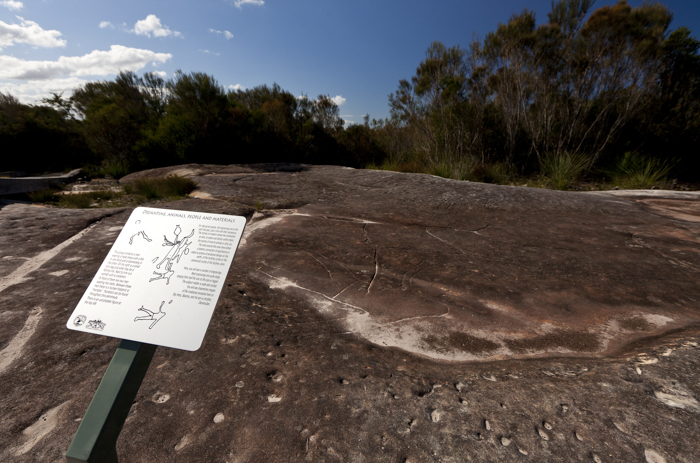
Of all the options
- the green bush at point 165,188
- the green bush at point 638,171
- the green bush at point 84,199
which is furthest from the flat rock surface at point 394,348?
the green bush at point 638,171

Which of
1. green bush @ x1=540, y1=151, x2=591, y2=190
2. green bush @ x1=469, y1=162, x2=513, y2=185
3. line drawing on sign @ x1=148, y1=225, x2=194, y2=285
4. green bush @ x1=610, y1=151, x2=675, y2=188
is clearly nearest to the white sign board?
line drawing on sign @ x1=148, y1=225, x2=194, y2=285

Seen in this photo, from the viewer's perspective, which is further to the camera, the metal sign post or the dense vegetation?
the dense vegetation

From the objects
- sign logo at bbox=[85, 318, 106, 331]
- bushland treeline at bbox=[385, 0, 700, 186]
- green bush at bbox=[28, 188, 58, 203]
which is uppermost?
bushland treeline at bbox=[385, 0, 700, 186]

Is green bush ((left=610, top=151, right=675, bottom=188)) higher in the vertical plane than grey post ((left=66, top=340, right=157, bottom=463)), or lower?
higher

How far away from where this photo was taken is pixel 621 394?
147cm

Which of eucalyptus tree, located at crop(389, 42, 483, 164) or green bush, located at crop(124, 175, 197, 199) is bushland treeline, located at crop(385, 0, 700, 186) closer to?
eucalyptus tree, located at crop(389, 42, 483, 164)

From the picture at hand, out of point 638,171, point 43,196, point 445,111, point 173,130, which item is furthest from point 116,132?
point 638,171

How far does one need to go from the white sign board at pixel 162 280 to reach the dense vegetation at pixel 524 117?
7.08m

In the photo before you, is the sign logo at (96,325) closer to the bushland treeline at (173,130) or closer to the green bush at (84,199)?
the green bush at (84,199)

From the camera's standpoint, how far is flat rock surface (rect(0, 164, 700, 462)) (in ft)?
4.20

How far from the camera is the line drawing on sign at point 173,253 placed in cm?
130

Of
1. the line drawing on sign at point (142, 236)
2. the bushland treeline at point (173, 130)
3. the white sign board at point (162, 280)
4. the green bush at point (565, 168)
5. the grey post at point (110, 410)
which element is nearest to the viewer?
the grey post at point (110, 410)

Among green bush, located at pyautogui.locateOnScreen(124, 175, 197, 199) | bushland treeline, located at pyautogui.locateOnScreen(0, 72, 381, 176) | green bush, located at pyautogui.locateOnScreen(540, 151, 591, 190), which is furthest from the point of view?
bushland treeline, located at pyautogui.locateOnScreen(0, 72, 381, 176)

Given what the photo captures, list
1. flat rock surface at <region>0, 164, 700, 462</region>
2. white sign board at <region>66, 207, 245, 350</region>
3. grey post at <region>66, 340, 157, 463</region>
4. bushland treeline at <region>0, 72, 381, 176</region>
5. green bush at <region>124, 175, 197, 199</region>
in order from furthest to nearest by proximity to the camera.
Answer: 1. bushland treeline at <region>0, 72, 381, 176</region>
2. green bush at <region>124, 175, 197, 199</region>
3. flat rock surface at <region>0, 164, 700, 462</region>
4. white sign board at <region>66, 207, 245, 350</region>
5. grey post at <region>66, 340, 157, 463</region>
